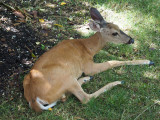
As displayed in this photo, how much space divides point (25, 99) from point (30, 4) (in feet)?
10.7

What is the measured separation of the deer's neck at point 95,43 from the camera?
5.14m

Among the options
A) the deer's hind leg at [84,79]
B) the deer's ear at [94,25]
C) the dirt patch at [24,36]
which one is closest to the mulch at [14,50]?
the dirt patch at [24,36]

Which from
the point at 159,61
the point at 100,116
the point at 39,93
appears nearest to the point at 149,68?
the point at 159,61

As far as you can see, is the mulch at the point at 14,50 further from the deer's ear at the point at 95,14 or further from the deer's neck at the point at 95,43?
the deer's ear at the point at 95,14

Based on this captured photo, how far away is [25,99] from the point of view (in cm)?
421

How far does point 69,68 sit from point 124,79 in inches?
40.6

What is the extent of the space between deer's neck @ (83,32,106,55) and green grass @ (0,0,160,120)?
0.81ft

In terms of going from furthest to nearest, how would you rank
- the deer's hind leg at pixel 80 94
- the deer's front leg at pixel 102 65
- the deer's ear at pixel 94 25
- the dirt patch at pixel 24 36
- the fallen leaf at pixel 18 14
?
the fallen leaf at pixel 18 14 < the deer's ear at pixel 94 25 < the deer's front leg at pixel 102 65 < the dirt patch at pixel 24 36 < the deer's hind leg at pixel 80 94

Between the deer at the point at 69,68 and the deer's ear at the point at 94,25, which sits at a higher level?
the deer's ear at the point at 94,25

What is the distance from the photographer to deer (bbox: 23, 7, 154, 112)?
3.85m

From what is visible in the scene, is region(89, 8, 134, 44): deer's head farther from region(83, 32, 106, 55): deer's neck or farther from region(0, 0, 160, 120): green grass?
region(0, 0, 160, 120): green grass

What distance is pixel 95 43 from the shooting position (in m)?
5.18

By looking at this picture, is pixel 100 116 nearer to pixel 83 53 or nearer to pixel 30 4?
pixel 83 53

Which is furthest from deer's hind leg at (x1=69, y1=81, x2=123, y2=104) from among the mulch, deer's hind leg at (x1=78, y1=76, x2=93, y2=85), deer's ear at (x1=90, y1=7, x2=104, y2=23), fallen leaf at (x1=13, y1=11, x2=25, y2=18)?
fallen leaf at (x1=13, y1=11, x2=25, y2=18)
